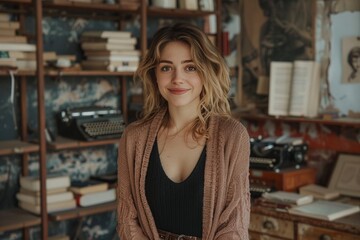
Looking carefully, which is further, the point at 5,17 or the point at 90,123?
the point at 90,123

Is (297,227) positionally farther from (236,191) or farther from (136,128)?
(136,128)

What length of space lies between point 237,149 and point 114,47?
186 cm

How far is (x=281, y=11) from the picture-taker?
12.6 ft

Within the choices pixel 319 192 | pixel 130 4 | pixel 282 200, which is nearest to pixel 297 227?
pixel 282 200

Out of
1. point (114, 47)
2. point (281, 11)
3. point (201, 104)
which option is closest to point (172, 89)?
point (201, 104)

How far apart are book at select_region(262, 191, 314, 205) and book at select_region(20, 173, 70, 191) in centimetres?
121

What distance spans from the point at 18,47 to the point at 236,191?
1.83m

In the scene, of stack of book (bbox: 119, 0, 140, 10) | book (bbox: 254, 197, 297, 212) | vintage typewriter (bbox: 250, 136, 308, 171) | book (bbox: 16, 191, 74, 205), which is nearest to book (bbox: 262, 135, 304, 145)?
vintage typewriter (bbox: 250, 136, 308, 171)

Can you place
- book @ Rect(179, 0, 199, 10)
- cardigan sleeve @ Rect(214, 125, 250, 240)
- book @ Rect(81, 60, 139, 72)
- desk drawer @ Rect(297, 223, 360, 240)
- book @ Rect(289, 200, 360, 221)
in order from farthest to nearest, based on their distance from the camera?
book @ Rect(179, 0, 199, 10) < book @ Rect(81, 60, 139, 72) < book @ Rect(289, 200, 360, 221) < desk drawer @ Rect(297, 223, 360, 240) < cardigan sleeve @ Rect(214, 125, 250, 240)

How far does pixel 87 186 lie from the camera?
349 centimetres

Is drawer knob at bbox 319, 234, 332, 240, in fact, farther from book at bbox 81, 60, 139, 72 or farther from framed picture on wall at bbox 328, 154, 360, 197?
book at bbox 81, 60, 139, 72

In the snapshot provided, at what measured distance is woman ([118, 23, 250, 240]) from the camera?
6.05 ft

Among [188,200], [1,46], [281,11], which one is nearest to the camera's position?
[188,200]

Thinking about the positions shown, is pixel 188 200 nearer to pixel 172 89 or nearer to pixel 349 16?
pixel 172 89
